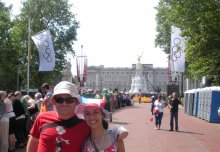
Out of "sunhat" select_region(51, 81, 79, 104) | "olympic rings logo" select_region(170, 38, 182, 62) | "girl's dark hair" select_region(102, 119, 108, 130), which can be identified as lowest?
"girl's dark hair" select_region(102, 119, 108, 130)

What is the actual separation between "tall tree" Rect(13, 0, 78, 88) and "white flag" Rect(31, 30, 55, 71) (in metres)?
24.1

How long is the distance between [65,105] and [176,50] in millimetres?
24707

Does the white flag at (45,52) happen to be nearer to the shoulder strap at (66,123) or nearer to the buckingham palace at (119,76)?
the shoulder strap at (66,123)

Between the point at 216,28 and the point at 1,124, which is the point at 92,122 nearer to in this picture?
the point at 1,124

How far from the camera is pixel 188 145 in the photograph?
13.1 metres

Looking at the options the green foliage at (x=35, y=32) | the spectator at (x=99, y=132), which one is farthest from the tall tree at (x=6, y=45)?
the spectator at (x=99, y=132)

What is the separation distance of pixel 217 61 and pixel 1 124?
17.8 metres

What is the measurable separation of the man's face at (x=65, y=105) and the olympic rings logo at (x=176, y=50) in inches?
967

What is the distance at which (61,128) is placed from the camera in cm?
371

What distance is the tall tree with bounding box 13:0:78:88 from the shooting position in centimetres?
4597

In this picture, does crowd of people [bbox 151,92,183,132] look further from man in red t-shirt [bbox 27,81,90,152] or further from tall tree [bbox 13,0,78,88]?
tall tree [bbox 13,0,78,88]

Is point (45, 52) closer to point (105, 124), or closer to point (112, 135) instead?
point (105, 124)

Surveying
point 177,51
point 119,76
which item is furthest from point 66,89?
point 119,76

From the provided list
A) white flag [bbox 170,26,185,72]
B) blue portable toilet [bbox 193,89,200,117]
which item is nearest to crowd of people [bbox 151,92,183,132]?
white flag [bbox 170,26,185,72]
